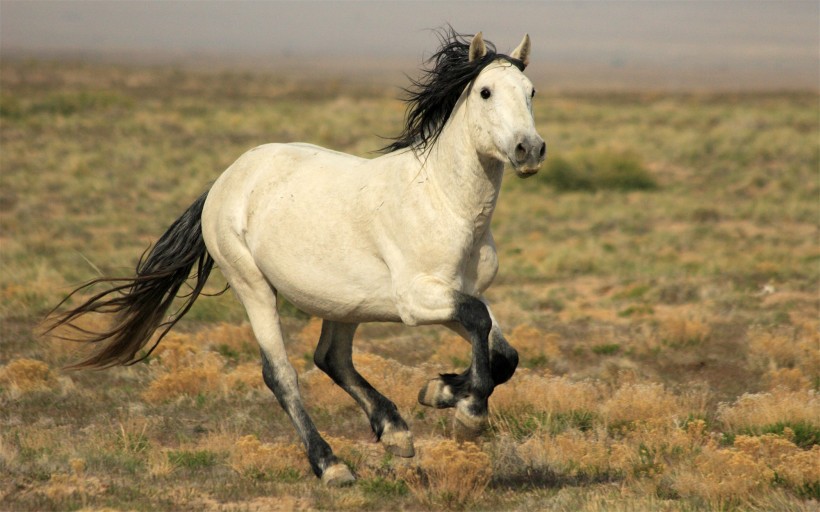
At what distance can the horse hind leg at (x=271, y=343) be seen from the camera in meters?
6.27

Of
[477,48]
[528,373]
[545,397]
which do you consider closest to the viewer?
[477,48]

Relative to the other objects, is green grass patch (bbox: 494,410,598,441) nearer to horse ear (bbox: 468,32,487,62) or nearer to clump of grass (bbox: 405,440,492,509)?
clump of grass (bbox: 405,440,492,509)

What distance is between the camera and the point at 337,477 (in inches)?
237

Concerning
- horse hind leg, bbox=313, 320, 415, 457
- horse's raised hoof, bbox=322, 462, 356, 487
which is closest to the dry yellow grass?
horse hind leg, bbox=313, 320, 415, 457

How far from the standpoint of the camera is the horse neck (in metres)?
5.52

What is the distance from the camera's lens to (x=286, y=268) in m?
6.15

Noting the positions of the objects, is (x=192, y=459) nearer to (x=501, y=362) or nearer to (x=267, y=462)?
(x=267, y=462)

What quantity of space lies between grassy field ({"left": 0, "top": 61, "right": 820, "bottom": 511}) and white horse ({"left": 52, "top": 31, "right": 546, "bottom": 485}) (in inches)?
17.9

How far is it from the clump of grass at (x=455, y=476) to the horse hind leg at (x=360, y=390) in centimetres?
43

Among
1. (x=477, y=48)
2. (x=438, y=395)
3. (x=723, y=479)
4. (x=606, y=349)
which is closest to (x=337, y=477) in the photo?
(x=438, y=395)

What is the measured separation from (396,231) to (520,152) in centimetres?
96

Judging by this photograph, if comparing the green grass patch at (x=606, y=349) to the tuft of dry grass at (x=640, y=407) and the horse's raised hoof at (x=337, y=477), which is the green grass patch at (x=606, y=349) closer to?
the tuft of dry grass at (x=640, y=407)

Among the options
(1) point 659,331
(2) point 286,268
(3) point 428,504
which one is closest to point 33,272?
(1) point 659,331

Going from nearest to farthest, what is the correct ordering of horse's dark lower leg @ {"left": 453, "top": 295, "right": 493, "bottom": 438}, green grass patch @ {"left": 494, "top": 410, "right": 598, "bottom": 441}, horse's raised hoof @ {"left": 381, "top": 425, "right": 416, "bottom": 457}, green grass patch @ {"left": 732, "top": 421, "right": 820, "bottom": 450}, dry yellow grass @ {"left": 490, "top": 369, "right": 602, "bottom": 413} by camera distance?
horse's dark lower leg @ {"left": 453, "top": 295, "right": 493, "bottom": 438} → horse's raised hoof @ {"left": 381, "top": 425, "right": 416, "bottom": 457} → green grass patch @ {"left": 732, "top": 421, "right": 820, "bottom": 450} → green grass patch @ {"left": 494, "top": 410, "right": 598, "bottom": 441} → dry yellow grass @ {"left": 490, "top": 369, "right": 602, "bottom": 413}
